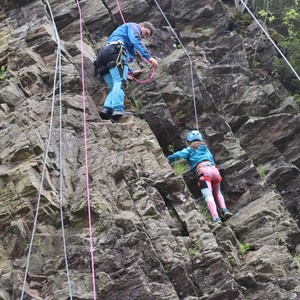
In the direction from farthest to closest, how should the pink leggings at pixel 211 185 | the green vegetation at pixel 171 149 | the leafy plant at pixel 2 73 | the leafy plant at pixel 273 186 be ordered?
the leafy plant at pixel 2 73, the green vegetation at pixel 171 149, the leafy plant at pixel 273 186, the pink leggings at pixel 211 185

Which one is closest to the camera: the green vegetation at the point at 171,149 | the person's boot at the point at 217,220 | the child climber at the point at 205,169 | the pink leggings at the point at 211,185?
the person's boot at the point at 217,220

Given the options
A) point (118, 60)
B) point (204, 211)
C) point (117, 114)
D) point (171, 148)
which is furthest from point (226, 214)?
point (118, 60)

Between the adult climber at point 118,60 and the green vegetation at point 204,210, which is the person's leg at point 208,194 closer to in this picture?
the green vegetation at point 204,210

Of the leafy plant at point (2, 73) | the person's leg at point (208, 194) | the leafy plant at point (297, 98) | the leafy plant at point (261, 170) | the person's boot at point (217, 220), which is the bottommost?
the leafy plant at point (297, 98)

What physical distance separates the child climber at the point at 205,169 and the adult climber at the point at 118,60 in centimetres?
151

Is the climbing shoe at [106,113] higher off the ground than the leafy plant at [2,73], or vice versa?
the leafy plant at [2,73]

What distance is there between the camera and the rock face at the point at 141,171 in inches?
325

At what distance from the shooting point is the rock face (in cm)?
825

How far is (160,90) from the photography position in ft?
44.8

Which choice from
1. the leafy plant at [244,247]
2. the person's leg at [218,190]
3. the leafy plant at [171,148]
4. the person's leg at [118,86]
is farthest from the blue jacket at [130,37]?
the leafy plant at [244,247]

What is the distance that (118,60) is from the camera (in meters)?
12.8

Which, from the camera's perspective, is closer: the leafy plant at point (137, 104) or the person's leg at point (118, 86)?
the person's leg at point (118, 86)

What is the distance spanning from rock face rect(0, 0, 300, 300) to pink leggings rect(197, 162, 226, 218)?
0.25m

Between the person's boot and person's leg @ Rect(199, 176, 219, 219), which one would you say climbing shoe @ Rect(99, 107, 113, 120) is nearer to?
person's leg @ Rect(199, 176, 219, 219)
